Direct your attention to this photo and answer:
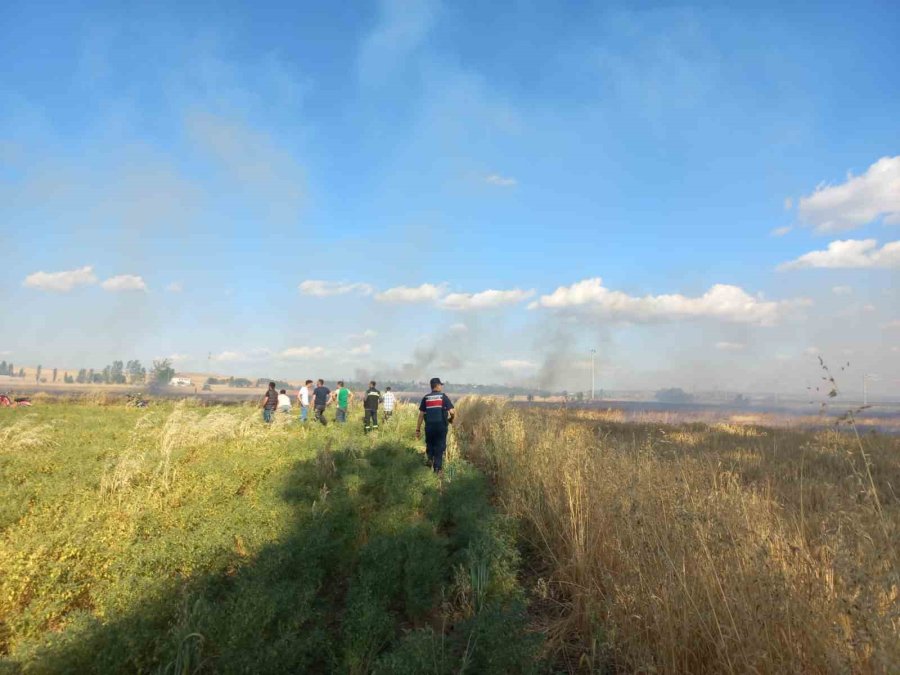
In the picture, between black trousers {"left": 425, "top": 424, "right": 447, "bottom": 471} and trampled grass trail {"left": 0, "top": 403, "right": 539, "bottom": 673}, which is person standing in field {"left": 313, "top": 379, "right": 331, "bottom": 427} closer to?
trampled grass trail {"left": 0, "top": 403, "right": 539, "bottom": 673}

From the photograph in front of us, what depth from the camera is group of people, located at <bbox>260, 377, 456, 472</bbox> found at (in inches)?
434

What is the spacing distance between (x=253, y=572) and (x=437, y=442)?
6.30m

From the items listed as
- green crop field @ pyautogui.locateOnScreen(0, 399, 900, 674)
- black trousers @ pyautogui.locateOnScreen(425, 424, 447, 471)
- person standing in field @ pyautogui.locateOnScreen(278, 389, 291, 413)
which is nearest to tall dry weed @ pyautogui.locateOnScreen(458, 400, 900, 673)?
green crop field @ pyautogui.locateOnScreen(0, 399, 900, 674)

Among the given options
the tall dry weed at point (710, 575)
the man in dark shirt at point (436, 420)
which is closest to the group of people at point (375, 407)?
the man in dark shirt at point (436, 420)

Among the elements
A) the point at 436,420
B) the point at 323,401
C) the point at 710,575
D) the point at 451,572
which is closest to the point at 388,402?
the point at 323,401

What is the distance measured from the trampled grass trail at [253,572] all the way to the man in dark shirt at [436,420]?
98cm

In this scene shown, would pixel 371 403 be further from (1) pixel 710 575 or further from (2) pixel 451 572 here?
(1) pixel 710 575

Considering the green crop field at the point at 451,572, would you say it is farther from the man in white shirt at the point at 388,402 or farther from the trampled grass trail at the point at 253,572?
the man in white shirt at the point at 388,402

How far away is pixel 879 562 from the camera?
8.89 ft

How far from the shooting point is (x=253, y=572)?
505 cm

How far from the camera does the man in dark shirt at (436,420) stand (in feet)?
36.0

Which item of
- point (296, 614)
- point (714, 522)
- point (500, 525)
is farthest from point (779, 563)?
point (500, 525)

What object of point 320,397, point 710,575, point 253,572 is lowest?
point 253,572

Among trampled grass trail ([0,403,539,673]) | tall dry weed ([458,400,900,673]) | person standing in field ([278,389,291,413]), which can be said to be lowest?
trampled grass trail ([0,403,539,673])
